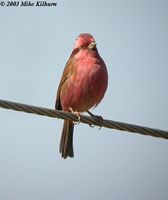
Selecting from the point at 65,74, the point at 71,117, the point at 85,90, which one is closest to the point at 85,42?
the point at 65,74

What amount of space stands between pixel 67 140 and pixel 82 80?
118 cm

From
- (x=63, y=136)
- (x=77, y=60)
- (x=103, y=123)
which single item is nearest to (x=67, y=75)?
(x=77, y=60)

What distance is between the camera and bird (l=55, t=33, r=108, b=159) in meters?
7.51

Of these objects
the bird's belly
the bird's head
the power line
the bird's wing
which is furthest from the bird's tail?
the power line

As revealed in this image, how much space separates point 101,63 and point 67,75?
0.53 meters

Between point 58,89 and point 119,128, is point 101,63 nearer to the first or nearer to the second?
point 58,89

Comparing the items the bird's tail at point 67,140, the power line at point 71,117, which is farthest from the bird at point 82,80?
the power line at point 71,117

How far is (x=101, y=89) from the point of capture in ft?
24.8

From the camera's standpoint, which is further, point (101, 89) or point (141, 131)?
point (101, 89)

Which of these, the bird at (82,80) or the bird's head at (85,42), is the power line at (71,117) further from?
the bird's head at (85,42)

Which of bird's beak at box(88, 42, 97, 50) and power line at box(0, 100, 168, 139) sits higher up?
bird's beak at box(88, 42, 97, 50)

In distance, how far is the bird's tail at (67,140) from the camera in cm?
831

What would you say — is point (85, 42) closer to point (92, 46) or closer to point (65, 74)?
point (92, 46)

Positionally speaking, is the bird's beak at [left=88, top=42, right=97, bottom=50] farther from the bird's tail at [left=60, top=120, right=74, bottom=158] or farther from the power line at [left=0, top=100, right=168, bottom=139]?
the power line at [left=0, top=100, right=168, bottom=139]
